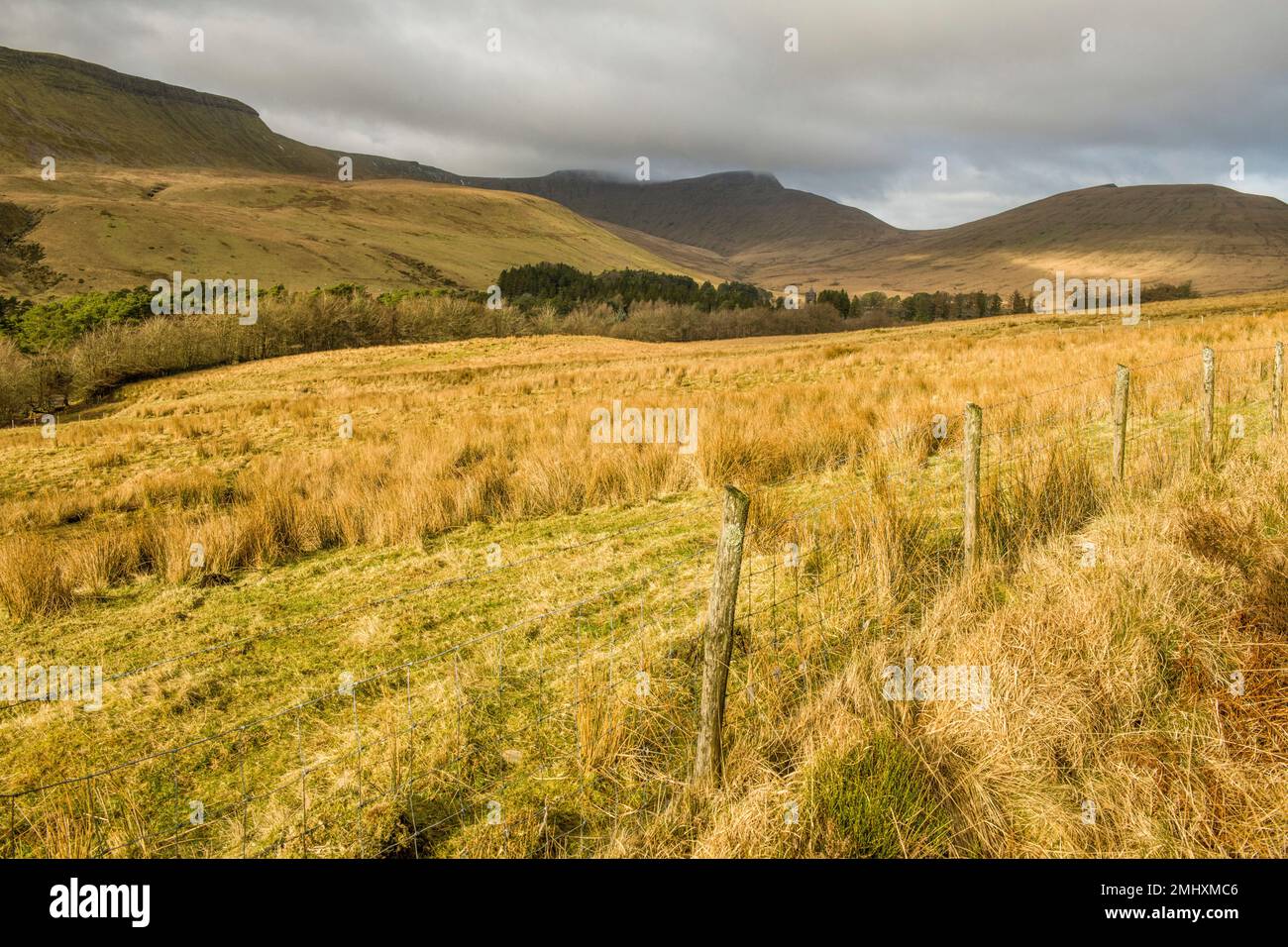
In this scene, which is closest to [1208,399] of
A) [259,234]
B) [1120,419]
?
[1120,419]

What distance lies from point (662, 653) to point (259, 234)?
150m

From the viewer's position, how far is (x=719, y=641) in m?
3.01

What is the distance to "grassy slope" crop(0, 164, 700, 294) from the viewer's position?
4205 inches

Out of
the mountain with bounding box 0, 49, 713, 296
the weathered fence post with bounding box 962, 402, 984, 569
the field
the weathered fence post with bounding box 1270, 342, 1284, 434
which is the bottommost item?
the field

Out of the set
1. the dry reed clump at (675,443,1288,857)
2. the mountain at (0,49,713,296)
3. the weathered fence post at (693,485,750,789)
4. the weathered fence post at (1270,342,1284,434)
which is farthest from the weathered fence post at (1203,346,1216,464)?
the mountain at (0,49,713,296)

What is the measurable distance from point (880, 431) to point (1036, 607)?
568 cm

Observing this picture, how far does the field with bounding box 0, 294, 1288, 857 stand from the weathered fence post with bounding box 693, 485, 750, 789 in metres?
0.12

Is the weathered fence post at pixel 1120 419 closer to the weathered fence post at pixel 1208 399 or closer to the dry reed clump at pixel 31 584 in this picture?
the weathered fence post at pixel 1208 399

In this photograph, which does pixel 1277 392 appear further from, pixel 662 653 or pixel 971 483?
pixel 662 653

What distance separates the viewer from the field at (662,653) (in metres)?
2.92

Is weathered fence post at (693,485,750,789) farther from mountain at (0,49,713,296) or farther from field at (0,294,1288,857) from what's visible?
mountain at (0,49,713,296)

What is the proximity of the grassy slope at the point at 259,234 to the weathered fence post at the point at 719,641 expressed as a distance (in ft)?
396

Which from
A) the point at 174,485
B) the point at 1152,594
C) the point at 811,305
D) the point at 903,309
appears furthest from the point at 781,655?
the point at 903,309

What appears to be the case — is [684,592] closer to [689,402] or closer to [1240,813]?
[1240,813]
